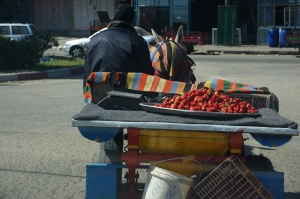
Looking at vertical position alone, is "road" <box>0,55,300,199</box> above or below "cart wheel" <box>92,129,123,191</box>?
below

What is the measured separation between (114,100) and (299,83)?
11.0 meters

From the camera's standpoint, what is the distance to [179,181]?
4602mm

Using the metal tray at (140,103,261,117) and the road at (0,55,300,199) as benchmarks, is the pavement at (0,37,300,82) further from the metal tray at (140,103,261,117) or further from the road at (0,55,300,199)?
the metal tray at (140,103,261,117)

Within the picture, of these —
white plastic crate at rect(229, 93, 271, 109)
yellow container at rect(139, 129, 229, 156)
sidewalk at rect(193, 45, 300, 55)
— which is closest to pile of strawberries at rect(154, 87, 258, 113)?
yellow container at rect(139, 129, 229, 156)

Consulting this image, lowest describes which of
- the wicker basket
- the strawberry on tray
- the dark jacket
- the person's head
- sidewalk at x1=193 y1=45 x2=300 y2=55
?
sidewalk at x1=193 y1=45 x2=300 y2=55

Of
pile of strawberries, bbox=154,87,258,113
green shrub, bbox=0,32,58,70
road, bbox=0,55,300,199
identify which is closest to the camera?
pile of strawberries, bbox=154,87,258,113

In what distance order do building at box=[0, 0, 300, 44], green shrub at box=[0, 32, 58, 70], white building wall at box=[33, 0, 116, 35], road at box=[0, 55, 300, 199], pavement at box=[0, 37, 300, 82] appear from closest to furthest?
1. road at box=[0, 55, 300, 199]
2. pavement at box=[0, 37, 300, 82]
3. green shrub at box=[0, 32, 58, 70]
4. building at box=[0, 0, 300, 44]
5. white building wall at box=[33, 0, 116, 35]

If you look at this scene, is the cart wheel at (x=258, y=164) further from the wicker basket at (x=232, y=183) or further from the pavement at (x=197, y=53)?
the pavement at (x=197, y=53)

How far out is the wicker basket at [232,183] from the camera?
4660 millimetres

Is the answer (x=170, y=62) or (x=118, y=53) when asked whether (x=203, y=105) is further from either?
(x=170, y=62)

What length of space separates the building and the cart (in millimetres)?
29457

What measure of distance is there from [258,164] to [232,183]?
0.54 metres

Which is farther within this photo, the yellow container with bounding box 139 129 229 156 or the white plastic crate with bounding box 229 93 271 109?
the white plastic crate with bounding box 229 93 271 109

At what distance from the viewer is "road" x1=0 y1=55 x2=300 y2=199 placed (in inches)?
265
